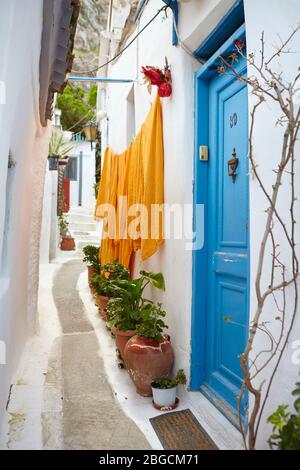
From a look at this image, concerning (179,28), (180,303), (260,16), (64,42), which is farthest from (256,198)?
(64,42)

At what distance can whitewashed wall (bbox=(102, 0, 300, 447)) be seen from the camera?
1817 mm

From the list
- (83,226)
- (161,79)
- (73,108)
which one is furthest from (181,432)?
(73,108)

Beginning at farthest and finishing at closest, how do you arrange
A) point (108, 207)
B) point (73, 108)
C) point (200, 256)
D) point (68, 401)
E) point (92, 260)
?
point (73, 108) → point (92, 260) → point (108, 207) → point (200, 256) → point (68, 401)

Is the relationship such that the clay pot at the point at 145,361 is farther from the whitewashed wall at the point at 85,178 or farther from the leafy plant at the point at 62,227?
the whitewashed wall at the point at 85,178

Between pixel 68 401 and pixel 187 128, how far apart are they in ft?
8.75

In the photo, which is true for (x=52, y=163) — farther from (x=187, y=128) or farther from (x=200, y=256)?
(x=200, y=256)

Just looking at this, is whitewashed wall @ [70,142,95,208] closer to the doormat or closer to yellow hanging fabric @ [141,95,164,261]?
yellow hanging fabric @ [141,95,164,261]

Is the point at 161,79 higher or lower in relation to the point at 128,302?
higher

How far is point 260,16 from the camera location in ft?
6.62

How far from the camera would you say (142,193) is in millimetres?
3787

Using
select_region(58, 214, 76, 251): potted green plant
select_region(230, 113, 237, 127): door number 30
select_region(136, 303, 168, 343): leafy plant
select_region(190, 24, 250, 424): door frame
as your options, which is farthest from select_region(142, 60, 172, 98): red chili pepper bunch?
select_region(58, 214, 76, 251): potted green plant

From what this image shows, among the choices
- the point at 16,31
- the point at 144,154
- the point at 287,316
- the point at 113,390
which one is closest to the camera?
the point at 287,316

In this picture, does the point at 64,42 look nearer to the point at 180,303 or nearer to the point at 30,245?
the point at 30,245

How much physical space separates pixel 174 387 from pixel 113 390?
0.65 metres
